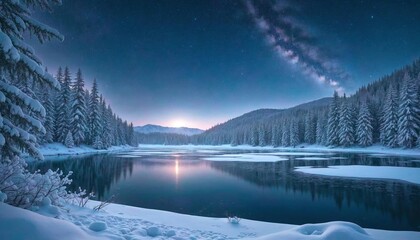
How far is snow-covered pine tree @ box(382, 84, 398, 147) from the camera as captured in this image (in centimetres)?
4766

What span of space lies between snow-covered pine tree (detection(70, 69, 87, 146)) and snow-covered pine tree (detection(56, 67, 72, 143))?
867mm

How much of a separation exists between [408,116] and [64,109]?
62848 millimetres

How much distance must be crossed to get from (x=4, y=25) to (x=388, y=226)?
1337 centimetres

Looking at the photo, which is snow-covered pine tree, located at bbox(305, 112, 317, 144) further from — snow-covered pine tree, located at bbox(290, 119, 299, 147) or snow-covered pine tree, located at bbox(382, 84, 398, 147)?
snow-covered pine tree, located at bbox(382, 84, 398, 147)

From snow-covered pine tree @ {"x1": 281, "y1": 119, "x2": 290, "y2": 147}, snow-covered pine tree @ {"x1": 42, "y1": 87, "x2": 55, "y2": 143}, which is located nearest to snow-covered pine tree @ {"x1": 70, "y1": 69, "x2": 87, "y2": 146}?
snow-covered pine tree @ {"x1": 42, "y1": 87, "x2": 55, "y2": 143}

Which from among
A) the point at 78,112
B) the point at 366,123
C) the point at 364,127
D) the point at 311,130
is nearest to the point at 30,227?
the point at 78,112

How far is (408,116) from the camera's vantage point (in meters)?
A: 43.7

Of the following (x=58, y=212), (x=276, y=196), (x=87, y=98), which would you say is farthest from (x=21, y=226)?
(x=87, y=98)

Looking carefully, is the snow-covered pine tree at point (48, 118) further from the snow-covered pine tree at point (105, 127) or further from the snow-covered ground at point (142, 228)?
Result: the snow-covered ground at point (142, 228)

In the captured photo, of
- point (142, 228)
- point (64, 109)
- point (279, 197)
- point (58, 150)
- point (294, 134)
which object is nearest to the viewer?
point (142, 228)

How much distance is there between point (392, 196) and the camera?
1354 cm

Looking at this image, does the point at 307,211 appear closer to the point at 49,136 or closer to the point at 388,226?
the point at 388,226

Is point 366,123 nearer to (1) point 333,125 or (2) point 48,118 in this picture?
(1) point 333,125

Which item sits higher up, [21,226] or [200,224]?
[21,226]
